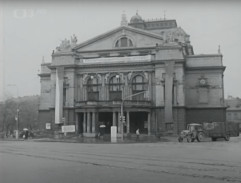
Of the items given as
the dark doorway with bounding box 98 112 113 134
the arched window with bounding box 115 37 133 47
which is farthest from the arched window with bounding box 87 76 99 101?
the arched window with bounding box 115 37 133 47

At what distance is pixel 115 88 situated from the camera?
218 feet

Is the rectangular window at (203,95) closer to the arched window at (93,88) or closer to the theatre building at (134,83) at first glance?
the theatre building at (134,83)

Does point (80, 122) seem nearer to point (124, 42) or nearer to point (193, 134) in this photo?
point (124, 42)

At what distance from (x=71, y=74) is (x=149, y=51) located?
14.7 metres

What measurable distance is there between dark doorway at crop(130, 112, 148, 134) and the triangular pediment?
12.5 meters

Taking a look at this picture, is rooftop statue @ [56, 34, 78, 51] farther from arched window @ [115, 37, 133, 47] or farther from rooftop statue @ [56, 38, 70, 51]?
arched window @ [115, 37, 133, 47]

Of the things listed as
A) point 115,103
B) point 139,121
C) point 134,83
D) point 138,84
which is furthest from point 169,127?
point 134,83

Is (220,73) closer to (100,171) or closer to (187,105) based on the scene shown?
(187,105)

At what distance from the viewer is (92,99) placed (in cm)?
6297

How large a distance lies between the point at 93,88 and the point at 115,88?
4205 millimetres

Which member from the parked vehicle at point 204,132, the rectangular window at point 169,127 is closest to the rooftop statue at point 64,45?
the rectangular window at point 169,127

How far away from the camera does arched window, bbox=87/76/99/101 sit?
2653 inches

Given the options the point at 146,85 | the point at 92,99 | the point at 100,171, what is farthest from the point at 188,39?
the point at 100,171

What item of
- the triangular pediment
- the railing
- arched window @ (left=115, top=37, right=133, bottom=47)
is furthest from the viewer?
arched window @ (left=115, top=37, right=133, bottom=47)
